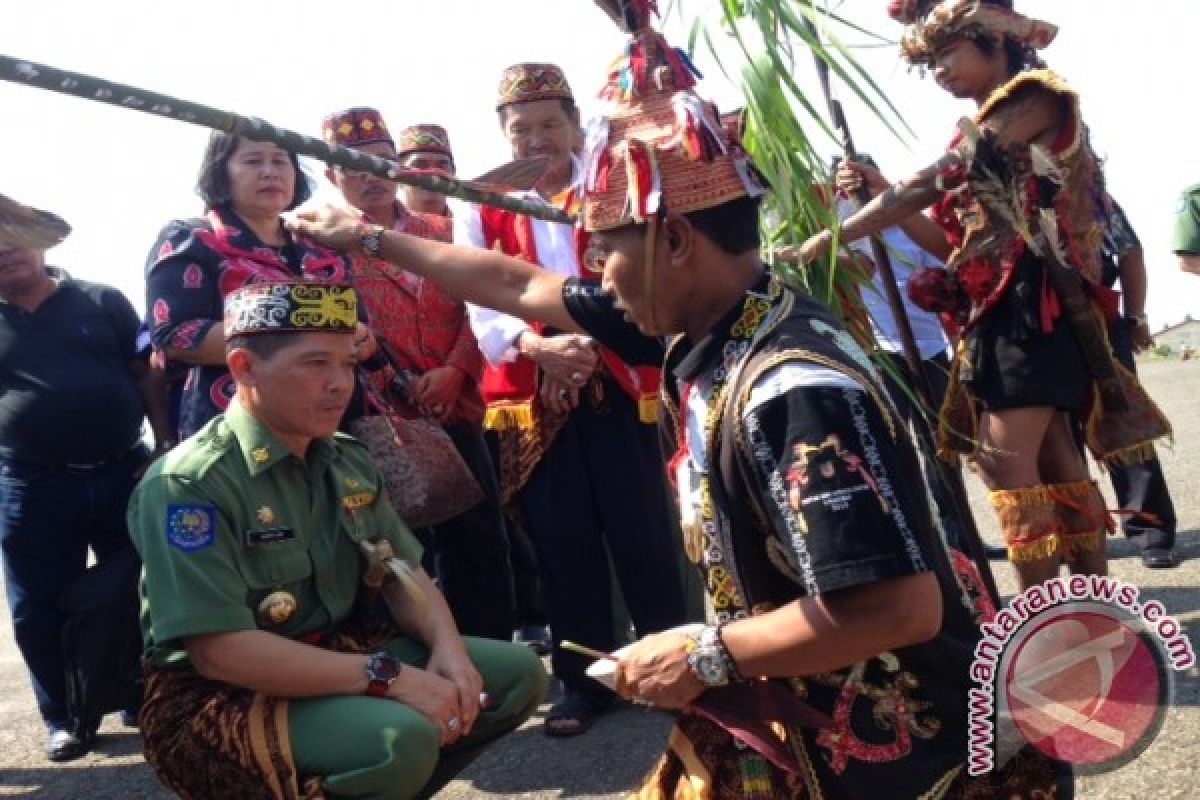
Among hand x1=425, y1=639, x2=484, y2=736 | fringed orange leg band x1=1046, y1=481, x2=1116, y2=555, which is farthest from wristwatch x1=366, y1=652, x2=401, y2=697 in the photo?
fringed orange leg band x1=1046, y1=481, x2=1116, y2=555

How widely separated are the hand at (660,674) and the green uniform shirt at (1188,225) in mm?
4968

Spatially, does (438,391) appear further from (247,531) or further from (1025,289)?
(1025,289)

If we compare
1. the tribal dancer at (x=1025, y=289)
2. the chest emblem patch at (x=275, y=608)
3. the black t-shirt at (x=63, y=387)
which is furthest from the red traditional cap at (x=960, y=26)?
the black t-shirt at (x=63, y=387)

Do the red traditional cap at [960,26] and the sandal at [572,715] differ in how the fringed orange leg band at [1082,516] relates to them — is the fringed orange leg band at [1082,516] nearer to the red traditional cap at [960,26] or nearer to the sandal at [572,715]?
the red traditional cap at [960,26]

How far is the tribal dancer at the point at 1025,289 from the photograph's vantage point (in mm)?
4227

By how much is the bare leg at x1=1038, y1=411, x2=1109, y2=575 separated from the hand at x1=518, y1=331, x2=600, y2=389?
1575 millimetres

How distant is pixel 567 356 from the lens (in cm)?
449

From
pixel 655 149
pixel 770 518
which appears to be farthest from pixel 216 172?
pixel 770 518

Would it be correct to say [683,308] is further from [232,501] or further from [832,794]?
[232,501]

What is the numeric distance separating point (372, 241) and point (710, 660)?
1533mm

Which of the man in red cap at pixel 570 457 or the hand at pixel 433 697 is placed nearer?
the hand at pixel 433 697

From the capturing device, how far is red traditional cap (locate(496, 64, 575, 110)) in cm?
477

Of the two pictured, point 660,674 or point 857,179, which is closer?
point 660,674

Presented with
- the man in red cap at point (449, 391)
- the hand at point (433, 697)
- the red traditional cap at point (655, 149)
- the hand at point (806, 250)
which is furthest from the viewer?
the man in red cap at point (449, 391)
